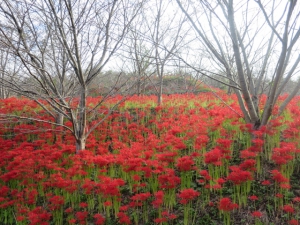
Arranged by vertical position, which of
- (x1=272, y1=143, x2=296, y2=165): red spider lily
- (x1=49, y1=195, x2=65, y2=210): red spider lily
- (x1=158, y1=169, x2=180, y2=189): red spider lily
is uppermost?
(x1=272, y1=143, x2=296, y2=165): red spider lily

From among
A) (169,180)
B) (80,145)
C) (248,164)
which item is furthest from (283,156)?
Result: (80,145)

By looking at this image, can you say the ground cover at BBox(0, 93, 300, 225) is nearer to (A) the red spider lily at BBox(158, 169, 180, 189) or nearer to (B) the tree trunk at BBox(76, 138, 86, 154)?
(A) the red spider lily at BBox(158, 169, 180, 189)

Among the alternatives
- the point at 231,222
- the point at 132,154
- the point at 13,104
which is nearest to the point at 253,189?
the point at 231,222

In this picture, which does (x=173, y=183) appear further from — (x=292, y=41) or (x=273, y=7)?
(x=273, y=7)

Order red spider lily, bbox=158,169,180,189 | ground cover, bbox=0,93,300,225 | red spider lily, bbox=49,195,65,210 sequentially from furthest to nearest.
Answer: red spider lily, bbox=49,195,65,210 → red spider lily, bbox=158,169,180,189 → ground cover, bbox=0,93,300,225

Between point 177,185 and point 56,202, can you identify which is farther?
point 177,185

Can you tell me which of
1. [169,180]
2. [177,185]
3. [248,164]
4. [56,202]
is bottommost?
[56,202]

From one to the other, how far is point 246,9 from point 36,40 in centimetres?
412

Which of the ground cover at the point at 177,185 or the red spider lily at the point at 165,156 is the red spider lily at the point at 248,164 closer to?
the ground cover at the point at 177,185

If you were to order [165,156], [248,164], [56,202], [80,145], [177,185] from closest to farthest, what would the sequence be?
[248,164] → [56,202] → [165,156] → [177,185] → [80,145]

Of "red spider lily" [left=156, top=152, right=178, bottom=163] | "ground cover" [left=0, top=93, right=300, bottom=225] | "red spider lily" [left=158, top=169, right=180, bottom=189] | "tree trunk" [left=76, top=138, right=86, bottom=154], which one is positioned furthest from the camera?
"tree trunk" [left=76, top=138, right=86, bottom=154]

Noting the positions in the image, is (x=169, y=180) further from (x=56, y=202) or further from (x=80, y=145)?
(x=80, y=145)

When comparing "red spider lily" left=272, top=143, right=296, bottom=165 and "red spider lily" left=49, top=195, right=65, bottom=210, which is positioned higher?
"red spider lily" left=272, top=143, right=296, bottom=165

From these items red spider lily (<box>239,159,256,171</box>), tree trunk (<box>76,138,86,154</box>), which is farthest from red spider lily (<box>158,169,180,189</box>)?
tree trunk (<box>76,138,86,154</box>)
